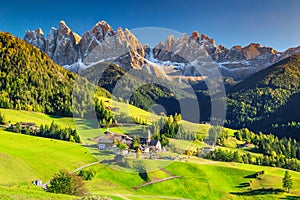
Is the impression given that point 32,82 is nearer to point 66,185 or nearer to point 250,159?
point 250,159

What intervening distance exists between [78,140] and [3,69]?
9225 centimetres

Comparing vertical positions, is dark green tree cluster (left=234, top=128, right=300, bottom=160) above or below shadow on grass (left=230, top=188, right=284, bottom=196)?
above

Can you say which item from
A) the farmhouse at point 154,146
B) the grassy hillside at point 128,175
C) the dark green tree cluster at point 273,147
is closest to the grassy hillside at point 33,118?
the grassy hillside at point 128,175

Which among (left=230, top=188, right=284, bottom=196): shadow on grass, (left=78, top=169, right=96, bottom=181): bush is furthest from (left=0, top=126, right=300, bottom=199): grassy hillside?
(left=78, top=169, right=96, bottom=181): bush

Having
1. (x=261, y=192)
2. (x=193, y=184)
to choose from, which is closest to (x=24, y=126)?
(x=193, y=184)

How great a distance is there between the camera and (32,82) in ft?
537

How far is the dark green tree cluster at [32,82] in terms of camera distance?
14038cm

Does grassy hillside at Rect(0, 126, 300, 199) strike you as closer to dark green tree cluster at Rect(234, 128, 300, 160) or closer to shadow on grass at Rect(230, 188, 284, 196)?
shadow on grass at Rect(230, 188, 284, 196)

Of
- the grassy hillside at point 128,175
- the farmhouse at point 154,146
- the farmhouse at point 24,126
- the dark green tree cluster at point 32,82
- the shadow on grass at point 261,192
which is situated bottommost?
the shadow on grass at point 261,192

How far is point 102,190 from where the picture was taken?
5719 cm

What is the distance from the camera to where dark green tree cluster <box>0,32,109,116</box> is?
140 meters

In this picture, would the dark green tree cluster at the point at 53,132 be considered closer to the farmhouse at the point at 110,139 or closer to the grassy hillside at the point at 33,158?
the grassy hillside at the point at 33,158

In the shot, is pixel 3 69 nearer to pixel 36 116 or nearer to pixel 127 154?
pixel 36 116

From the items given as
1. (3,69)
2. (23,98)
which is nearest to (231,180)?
(23,98)
